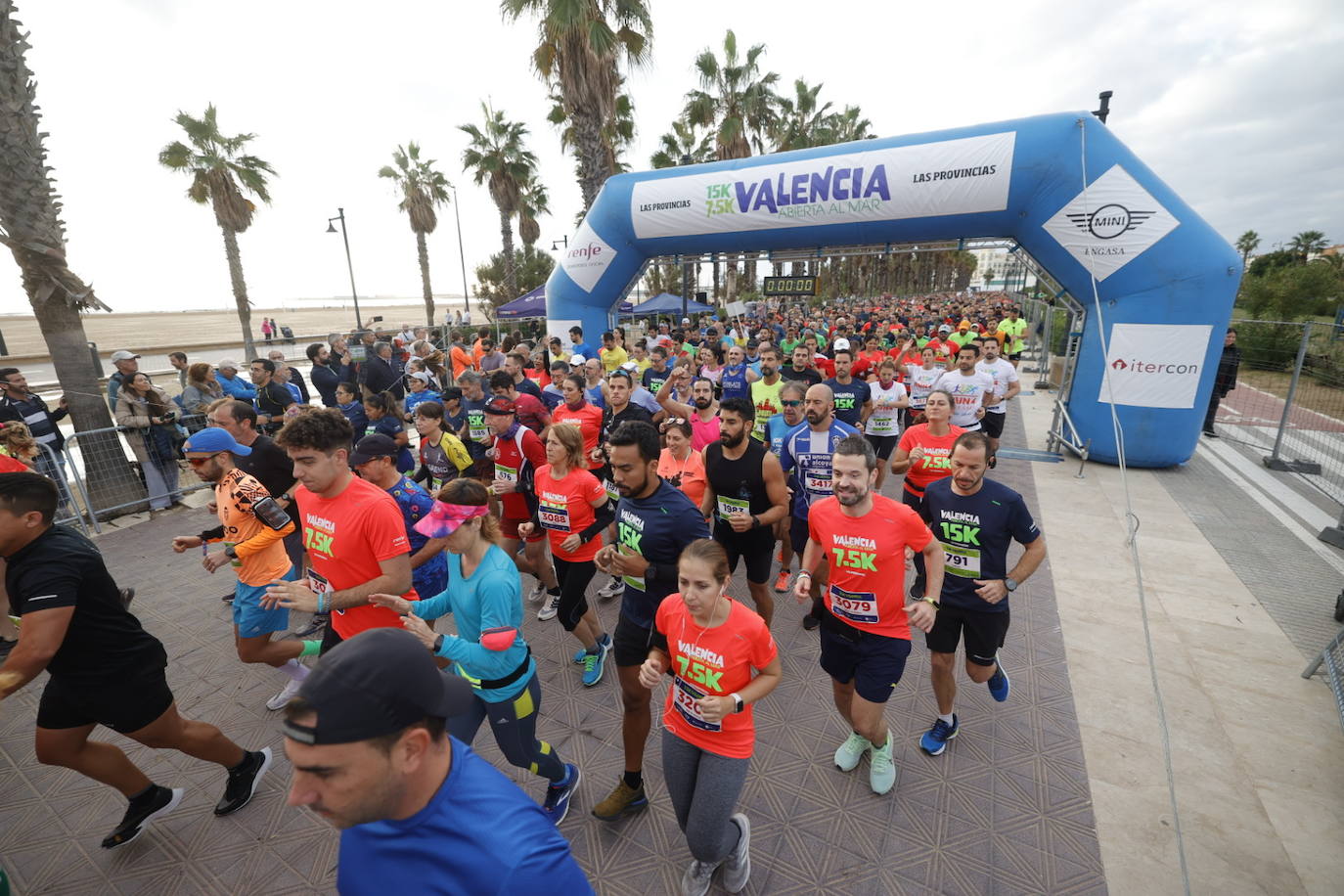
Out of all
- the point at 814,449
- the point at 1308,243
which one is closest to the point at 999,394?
the point at 814,449

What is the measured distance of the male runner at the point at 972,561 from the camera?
10.9 feet

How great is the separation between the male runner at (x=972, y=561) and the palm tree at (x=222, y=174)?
27952 mm

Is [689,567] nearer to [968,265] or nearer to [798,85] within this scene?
[798,85]

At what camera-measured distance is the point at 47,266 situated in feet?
24.8

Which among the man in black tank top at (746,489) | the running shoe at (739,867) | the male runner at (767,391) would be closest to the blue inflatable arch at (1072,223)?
the male runner at (767,391)

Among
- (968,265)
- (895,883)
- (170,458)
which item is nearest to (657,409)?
(895,883)

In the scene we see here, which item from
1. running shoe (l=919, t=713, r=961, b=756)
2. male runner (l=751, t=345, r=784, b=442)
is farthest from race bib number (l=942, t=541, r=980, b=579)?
male runner (l=751, t=345, r=784, b=442)

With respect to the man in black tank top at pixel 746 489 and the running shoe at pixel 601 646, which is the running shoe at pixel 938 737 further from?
the running shoe at pixel 601 646

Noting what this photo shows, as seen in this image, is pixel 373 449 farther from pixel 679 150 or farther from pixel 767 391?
pixel 679 150

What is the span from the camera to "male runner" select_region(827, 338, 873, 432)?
277 inches

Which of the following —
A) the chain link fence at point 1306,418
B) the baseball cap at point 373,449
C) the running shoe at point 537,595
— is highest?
the baseball cap at point 373,449

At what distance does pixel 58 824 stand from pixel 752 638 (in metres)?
4.28

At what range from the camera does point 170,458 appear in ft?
26.8

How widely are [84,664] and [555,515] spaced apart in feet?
8.10
